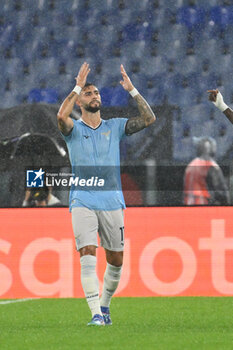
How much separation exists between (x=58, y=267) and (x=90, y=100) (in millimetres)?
2860

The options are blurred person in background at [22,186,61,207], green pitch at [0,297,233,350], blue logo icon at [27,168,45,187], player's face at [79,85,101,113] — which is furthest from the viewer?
blue logo icon at [27,168,45,187]

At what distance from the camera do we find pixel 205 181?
8.71 metres

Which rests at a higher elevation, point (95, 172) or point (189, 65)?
point (189, 65)

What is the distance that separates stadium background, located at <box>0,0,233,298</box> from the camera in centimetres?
888

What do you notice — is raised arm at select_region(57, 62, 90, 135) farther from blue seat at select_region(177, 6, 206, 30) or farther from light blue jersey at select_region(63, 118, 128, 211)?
blue seat at select_region(177, 6, 206, 30)

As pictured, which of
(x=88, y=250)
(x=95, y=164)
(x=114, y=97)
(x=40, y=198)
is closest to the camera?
(x=88, y=250)

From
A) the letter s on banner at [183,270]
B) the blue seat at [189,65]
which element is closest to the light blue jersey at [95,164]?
the letter s on banner at [183,270]

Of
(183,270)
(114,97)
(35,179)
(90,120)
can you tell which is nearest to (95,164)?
(90,120)

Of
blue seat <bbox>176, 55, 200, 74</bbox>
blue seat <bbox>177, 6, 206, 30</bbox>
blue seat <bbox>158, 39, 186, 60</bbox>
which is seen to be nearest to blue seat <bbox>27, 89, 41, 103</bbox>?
blue seat <bbox>158, 39, 186, 60</bbox>

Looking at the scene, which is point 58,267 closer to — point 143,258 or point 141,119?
point 143,258

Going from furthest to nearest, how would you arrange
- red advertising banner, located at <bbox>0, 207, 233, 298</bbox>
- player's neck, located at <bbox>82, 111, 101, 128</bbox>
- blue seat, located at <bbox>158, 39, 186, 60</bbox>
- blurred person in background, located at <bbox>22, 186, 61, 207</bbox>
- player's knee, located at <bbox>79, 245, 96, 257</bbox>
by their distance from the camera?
blue seat, located at <bbox>158, 39, 186, 60</bbox>
blurred person in background, located at <bbox>22, 186, 61, 207</bbox>
red advertising banner, located at <bbox>0, 207, 233, 298</bbox>
player's neck, located at <bbox>82, 111, 101, 128</bbox>
player's knee, located at <bbox>79, 245, 96, 257</bbox>

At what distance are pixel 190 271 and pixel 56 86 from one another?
281 cm

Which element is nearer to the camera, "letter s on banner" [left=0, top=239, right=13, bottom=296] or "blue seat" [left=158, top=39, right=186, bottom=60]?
"letter s on banner" [left=0, top=239, right=13, bottom=296]

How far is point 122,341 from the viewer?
14.9 ft
